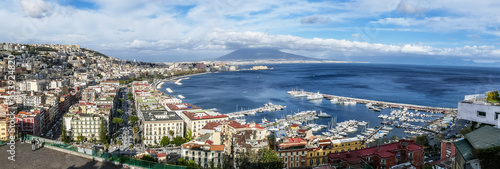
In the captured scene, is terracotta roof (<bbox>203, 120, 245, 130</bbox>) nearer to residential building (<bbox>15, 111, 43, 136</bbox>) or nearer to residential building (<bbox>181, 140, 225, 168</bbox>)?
residential building (<bbox>181, 140, 225, 168</bbox>)

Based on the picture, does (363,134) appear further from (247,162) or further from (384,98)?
(384,98)

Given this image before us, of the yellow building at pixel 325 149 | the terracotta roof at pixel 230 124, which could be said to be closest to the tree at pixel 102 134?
the terracotta roof at pixel 230 124

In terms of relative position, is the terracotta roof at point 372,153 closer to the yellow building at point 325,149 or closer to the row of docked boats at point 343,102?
the yellow building at point 325,149

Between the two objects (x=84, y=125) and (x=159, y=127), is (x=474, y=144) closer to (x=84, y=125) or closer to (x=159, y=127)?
(x=159, y=127)

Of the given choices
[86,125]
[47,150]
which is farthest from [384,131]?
[47,150]

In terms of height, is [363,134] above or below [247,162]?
below

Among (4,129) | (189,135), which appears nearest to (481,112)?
(189,135)
